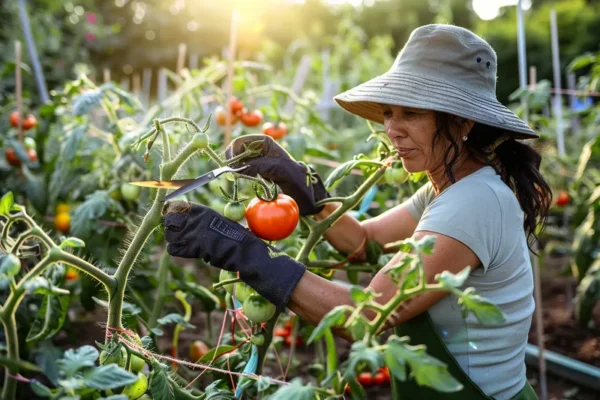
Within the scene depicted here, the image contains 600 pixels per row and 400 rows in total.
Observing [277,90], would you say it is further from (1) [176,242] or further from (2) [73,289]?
(1) [176,242]

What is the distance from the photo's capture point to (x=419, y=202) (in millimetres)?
1768

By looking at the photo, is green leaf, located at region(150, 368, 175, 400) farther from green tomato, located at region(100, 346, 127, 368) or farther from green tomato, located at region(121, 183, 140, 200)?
Answer: green tomato, located at region(121, 183, 140, 200)

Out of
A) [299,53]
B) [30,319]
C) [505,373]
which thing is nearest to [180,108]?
[30,319]

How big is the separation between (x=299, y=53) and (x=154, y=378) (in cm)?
970

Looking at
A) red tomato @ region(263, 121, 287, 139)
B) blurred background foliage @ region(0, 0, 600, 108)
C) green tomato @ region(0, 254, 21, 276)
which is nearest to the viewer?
green tomato @ region(0, 254, 21, 276)

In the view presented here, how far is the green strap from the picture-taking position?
138 cm

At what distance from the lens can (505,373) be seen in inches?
56.9

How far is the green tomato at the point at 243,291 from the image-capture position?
139 cm

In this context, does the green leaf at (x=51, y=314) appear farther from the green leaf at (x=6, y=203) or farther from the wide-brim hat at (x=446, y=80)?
the wide-brim hat at (x=446, y=80)

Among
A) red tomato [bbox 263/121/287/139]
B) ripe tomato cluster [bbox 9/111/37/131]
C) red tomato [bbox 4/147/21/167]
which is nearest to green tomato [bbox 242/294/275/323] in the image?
red tomato [bbox 263/121/287/139]

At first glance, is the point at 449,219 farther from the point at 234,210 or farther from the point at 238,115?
the point at 238,115

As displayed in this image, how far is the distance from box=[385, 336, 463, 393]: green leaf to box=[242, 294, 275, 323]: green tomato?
21.5 inches

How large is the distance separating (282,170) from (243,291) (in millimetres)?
343

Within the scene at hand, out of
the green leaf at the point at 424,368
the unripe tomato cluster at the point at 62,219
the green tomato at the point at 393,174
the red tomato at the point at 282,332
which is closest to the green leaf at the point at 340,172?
the green tomato at the point at 393,174
